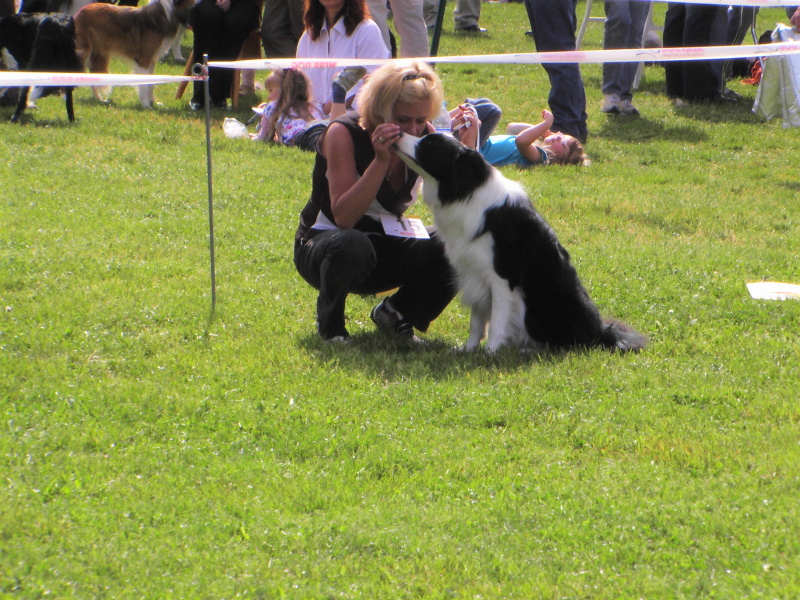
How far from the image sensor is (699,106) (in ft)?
35.9

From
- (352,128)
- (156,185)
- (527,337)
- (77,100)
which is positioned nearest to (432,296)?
(527,337)

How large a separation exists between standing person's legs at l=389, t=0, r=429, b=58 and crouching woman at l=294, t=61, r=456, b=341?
4611mm

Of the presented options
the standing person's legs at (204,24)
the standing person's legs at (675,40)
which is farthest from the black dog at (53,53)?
the standing person's legs at (675,40)

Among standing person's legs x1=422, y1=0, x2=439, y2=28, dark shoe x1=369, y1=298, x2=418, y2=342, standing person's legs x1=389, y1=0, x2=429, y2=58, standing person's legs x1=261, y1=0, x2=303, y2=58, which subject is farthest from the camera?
standing person's legs x1=422, y1=0, x2=439, y2=28

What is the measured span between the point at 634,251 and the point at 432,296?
6.46 ft

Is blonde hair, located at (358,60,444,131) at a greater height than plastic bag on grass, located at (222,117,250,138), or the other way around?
blonde hair, located at (358,60,444,131)

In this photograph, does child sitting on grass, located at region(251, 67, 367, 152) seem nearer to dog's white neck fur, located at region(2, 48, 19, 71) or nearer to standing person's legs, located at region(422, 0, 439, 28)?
dog's white neck fur, located at region(2, 48, 19, 71)

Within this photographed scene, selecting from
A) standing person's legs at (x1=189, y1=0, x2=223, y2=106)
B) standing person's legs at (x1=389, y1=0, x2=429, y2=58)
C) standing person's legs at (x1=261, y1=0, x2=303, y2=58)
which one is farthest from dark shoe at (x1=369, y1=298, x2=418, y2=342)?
standing person's legs at (x1=261, y1=0, x2=303, y2=58)

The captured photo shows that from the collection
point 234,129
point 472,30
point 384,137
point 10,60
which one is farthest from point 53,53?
point 472,30

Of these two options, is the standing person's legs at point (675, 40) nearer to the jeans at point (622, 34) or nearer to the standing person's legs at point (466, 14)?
the jeans at point (622, 34)

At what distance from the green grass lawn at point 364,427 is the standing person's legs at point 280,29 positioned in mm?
4370

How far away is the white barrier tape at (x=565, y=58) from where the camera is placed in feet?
16.0

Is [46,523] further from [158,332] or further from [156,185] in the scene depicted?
[156,185]

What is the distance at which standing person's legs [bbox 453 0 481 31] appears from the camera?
15.8 metres
